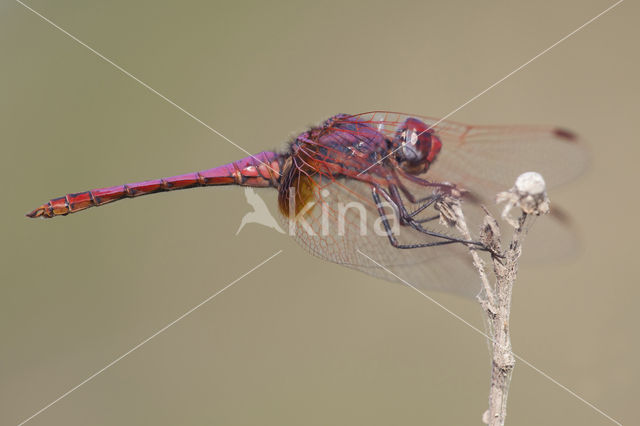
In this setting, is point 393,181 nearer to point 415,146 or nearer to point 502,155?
point 415,146

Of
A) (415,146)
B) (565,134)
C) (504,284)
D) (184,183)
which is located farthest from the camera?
(184,183)

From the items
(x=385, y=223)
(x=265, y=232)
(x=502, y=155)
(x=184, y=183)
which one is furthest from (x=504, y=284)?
(x=265, y=232)

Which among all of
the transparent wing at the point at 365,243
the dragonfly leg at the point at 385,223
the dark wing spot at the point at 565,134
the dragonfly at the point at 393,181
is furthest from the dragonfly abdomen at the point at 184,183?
the dark wing spot at the point at 565,134

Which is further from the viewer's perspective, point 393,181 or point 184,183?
point 184,183

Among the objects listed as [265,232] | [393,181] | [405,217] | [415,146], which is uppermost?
[415,146]

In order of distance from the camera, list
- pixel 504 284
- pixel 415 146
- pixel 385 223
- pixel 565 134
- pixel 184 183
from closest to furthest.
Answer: pixel 504 284, pixel 565 134, pixel 415 146, pixel 385 223, pixel 184 183

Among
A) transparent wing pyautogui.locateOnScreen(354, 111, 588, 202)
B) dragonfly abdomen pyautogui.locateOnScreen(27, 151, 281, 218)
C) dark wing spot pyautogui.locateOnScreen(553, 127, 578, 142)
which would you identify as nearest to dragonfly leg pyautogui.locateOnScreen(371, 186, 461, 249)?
transparent wing pyautogui.locateOnScreen(354, 111, 588, 202)

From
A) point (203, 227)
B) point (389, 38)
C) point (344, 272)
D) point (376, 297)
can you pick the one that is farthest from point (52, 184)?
point (389, 38)

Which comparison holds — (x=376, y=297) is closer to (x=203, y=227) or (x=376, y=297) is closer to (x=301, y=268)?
(x=301, y=268)
